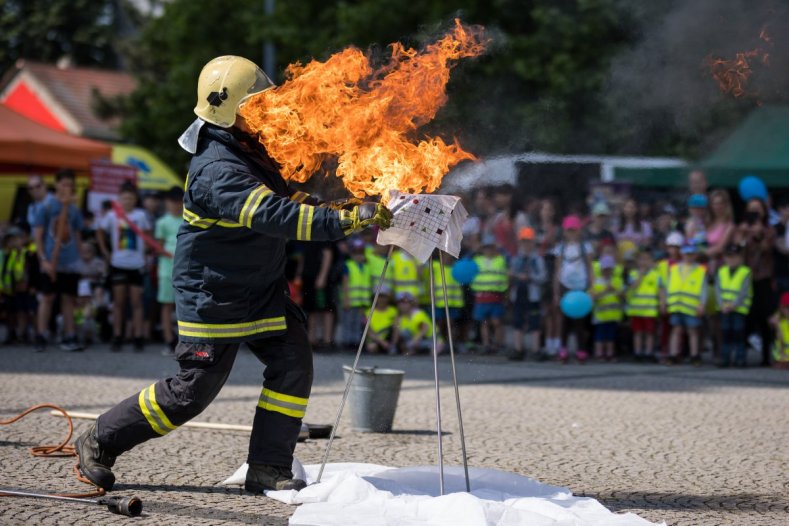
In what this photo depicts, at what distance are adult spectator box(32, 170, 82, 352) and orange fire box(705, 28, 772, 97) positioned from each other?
708cm

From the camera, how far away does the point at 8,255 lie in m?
12.5

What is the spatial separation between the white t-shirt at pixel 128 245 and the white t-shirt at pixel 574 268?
4.74 meters

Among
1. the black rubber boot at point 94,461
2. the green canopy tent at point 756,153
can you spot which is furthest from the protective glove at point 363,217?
the green canopy tent at point 756,153

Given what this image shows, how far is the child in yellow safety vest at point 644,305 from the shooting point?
1188 cm

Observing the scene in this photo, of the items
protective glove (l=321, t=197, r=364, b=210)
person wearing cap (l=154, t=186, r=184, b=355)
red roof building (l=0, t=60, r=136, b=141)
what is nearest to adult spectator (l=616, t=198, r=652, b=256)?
person wearing cap (l=154, t=186, r=184, b=355)

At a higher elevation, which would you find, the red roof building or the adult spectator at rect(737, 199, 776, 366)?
the red roof building

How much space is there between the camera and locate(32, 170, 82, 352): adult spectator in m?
11.7

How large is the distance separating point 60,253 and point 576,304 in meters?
5.75

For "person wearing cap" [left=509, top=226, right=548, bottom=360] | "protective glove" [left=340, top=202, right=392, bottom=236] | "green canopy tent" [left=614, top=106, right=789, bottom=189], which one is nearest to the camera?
"protective glove" [left=340, top=202, right=392, bottom=236]

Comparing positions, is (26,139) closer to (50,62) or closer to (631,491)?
(631,491)

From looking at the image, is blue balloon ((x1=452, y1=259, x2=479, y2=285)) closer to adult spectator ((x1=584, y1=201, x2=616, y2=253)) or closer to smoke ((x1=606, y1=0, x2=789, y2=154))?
adult spectator ((x1=584, y1=201, x2=616, y2=253))

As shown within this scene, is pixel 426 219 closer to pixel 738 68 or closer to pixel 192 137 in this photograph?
pixel 192 137

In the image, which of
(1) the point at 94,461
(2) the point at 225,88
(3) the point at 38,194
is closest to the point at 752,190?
(3) the point at 38,194

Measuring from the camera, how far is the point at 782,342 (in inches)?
450
